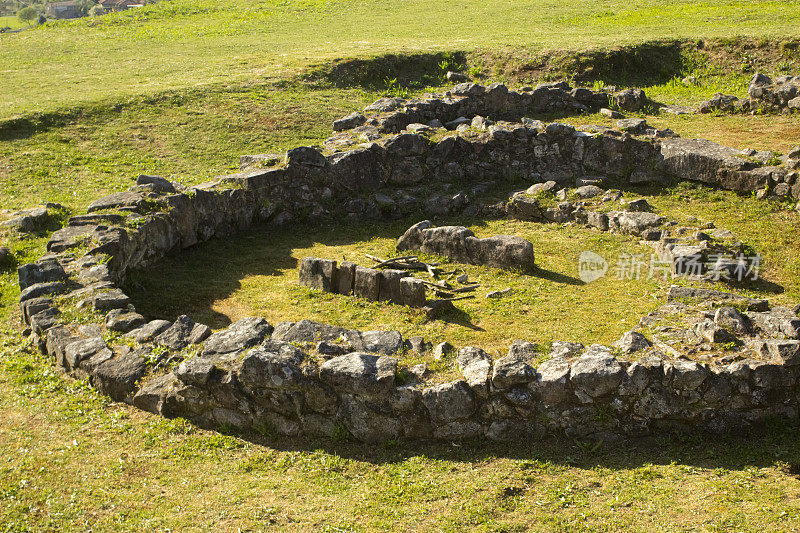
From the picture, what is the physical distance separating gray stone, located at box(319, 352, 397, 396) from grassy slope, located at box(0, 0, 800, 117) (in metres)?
17.4

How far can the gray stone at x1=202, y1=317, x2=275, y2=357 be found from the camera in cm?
970

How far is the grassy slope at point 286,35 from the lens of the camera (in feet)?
86.2


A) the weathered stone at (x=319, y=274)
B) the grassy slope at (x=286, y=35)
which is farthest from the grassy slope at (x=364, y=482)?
the grassy slope at (x=286, y=35)

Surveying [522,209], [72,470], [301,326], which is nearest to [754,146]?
[522,209]

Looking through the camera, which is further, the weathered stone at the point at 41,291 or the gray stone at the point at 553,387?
the weathered stone at the point at 41,291

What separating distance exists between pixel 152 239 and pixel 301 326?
595 centimetres

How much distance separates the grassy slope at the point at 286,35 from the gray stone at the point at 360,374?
17419 mm

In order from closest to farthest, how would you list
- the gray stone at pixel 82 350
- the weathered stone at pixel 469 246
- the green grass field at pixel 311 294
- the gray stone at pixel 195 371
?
1. the green grass field at pixel 311 294
2. the gray stone at pixel 195 371
3. the gray stone at pixel 82 350
4. the weathered stone at pixel 469 246

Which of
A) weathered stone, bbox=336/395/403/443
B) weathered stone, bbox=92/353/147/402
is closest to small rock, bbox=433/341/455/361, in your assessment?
weathered stone, bbox=336/395/403/443

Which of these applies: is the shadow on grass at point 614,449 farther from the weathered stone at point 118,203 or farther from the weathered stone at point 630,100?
the weathered stone at point 630,100

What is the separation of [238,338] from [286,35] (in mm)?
27932

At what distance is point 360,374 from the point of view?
887 centimetres

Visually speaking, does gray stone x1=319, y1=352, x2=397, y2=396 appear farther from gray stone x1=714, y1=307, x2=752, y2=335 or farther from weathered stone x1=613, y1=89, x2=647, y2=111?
weathered stone x1=613, y1=89, x2=647, y2=111

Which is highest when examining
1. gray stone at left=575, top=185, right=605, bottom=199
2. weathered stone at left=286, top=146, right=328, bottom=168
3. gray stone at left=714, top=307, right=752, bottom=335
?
weathered stone at left=286, top=146, right=328, bottom=168
